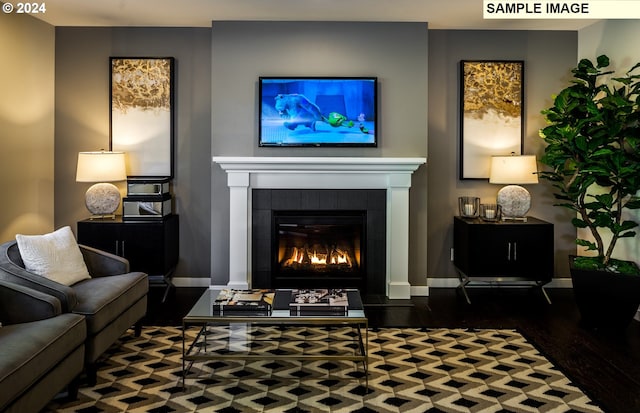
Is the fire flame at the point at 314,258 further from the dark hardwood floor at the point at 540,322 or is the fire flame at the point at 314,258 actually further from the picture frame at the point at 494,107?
the picture frame at the point at 494,107

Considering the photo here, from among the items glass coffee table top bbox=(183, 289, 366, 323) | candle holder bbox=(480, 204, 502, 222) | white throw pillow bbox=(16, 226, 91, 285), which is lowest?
glass coffee table top bbox=(183, 289, 366, 323)

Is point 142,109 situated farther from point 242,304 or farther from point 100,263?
point 242,304

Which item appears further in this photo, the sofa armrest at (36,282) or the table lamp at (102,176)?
the table lamp at (102,176)

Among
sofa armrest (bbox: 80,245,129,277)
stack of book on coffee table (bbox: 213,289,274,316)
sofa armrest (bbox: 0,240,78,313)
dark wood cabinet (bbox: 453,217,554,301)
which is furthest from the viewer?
dark wood cabinet (bbox: 453,217,554,301)

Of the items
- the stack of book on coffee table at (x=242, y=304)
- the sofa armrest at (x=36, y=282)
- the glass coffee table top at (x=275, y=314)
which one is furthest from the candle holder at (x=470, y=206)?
the sofa armrest at (x=36, y=282)

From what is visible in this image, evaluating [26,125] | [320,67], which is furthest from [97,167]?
[320,67]

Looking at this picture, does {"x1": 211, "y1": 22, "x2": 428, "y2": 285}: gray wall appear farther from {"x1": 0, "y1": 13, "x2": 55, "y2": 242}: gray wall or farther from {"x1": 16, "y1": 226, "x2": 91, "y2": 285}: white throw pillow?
{"x1": 16, "y1": 226, "x2": 91, "y2": 285}: white throw pillow

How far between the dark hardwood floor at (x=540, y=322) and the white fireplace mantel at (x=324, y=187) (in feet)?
1.19

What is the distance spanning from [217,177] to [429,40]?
2.31m

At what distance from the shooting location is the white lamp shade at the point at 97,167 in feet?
18.7

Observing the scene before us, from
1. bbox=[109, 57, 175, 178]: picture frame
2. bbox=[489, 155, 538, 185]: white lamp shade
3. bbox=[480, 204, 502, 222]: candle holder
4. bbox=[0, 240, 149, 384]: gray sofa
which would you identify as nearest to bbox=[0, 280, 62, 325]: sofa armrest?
bbox=[0, 240, 149, 384]: gray sofa

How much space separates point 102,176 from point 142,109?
798 millimetres

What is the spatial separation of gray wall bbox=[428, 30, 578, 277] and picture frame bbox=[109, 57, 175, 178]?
7.97 feet

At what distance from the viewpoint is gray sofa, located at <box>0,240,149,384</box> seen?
140 inches
